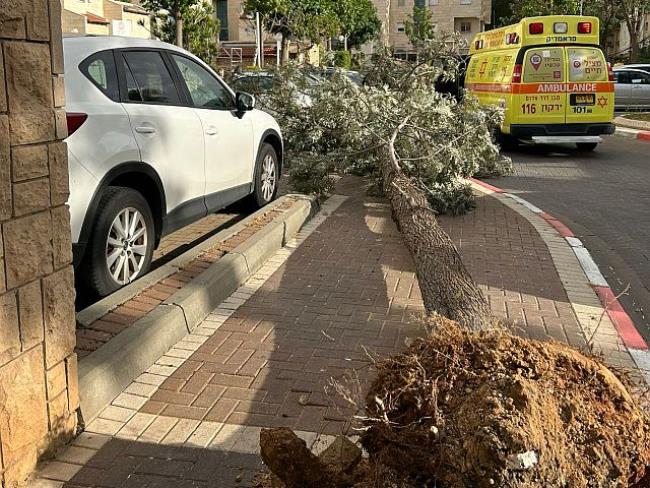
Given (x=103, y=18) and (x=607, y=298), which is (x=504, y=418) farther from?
(x=103, y=18)

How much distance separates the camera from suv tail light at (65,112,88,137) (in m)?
4.91

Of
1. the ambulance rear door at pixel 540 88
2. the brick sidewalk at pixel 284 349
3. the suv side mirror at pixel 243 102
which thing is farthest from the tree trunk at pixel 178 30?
the brick sidewalk at pixel 284 349

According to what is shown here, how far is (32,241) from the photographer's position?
3.10 meters

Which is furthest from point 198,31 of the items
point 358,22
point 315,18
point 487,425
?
point 358,22

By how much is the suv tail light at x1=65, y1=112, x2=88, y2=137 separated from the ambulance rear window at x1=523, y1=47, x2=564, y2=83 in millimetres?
11464

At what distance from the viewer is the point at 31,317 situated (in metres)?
3.12

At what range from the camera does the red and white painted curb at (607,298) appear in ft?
15.9

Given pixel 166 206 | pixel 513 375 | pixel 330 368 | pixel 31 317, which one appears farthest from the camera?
pixel 166 206

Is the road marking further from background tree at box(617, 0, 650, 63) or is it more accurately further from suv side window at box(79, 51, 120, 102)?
background tree at box(617, 0, 650, 63)

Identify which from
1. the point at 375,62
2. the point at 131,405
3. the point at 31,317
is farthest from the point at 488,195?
the point at 31,317

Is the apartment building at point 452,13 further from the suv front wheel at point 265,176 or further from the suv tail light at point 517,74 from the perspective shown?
the suv front wheel at point 265,176

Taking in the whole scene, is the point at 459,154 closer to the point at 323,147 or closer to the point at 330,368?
the point at 323,147

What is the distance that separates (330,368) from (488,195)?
22.5ft

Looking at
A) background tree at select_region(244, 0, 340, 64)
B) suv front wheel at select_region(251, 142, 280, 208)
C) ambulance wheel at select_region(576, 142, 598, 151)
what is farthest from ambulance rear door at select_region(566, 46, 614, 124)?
suv front wheel at select_region(251, 142, 280, 208)
